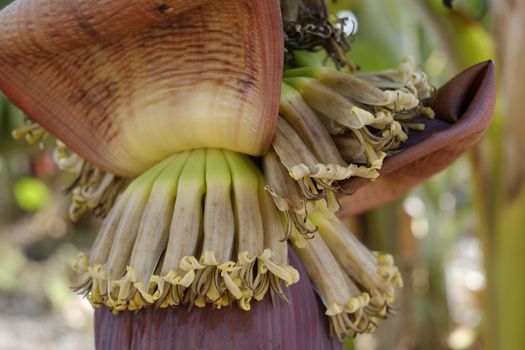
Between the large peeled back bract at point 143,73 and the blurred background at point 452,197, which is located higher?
the large peeled back bract at point 143,73

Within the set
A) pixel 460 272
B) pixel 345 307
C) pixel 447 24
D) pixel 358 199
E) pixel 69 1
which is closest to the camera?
pixel 69 1

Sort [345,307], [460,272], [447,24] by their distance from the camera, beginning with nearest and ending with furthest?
[345,307] < [447,24] < [460,272]

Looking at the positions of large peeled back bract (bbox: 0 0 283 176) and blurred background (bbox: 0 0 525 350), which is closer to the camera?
large peeled back bract (bbox: 0 0 283 176)

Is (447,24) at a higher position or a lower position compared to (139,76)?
lower

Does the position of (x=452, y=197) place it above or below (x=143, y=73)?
below

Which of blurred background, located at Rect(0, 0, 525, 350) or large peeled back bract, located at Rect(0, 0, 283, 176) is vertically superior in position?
large peeled back bract, located at Rect(0, 0, 283, 176)

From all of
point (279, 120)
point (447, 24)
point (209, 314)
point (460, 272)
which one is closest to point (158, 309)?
point (209, 314)

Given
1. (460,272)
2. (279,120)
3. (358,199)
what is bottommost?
(460,272)

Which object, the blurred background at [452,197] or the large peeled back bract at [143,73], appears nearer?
the large peeled back bract at [143,73]

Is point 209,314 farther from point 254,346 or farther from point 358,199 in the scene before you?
point 358,199

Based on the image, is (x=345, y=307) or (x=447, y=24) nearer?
(x=345, y=307)
